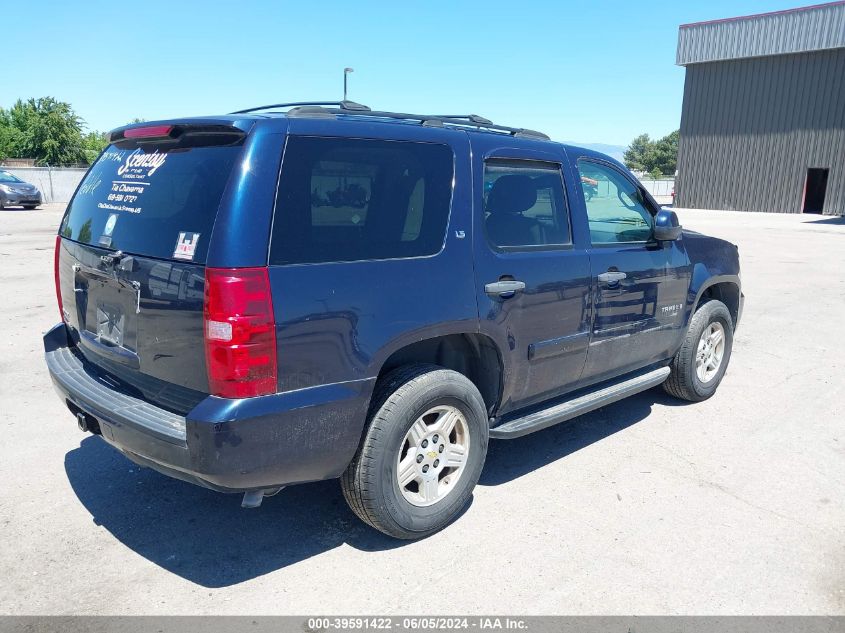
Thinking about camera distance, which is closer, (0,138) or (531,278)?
(531,278)

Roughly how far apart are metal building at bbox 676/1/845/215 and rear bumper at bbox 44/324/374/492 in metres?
39.1

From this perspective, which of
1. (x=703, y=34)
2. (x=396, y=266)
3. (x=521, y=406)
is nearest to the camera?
(x=396, y=266)

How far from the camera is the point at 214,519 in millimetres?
3604

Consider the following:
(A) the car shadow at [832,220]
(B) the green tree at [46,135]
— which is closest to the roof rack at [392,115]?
(A) the car shadow at [832,220]

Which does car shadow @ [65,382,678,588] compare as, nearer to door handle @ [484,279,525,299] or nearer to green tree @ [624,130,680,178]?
door handle @ [484,279,525,299]

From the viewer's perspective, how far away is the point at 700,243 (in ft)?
17.1

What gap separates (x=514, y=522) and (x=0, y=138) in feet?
168

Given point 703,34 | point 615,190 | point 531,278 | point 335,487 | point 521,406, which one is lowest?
point 335,487

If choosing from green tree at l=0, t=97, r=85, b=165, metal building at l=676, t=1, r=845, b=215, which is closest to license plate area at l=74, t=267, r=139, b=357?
metal building at l=676, t=1, r=845, b=215

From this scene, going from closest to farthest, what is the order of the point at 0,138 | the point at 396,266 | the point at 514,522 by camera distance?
the point at 396,266 < the point at 514,522 < the point at 0,138

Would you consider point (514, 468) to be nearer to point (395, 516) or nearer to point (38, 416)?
point (395, 516)

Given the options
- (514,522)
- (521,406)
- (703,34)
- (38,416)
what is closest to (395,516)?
(514,522)

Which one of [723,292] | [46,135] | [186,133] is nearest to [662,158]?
[46,135]

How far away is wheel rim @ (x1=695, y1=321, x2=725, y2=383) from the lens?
5.46 m
